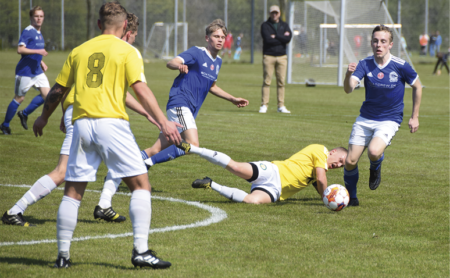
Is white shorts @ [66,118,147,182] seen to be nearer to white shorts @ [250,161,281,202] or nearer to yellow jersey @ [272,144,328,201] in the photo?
white shorts @ [250,161,281,202]

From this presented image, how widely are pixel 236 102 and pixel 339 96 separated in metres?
15.0

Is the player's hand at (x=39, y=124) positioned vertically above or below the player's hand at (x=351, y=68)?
below


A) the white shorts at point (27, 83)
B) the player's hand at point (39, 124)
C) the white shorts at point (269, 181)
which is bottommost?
the white shorts at point (269, 181)

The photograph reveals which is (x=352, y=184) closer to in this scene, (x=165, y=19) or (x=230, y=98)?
(x=230, y=98)

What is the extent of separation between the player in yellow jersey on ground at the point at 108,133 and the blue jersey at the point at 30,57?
801 cm

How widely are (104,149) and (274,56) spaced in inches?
519

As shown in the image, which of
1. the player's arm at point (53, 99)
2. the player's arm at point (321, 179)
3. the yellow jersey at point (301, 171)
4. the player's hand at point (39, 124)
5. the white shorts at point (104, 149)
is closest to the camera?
the white shorts at point (104, 149)

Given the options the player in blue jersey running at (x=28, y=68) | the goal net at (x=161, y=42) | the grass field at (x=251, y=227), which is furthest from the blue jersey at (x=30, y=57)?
the goal net at (x=161, y=42)

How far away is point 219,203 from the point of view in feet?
21.7

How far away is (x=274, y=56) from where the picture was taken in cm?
1691

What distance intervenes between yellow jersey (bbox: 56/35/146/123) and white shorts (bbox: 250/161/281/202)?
2713 mm

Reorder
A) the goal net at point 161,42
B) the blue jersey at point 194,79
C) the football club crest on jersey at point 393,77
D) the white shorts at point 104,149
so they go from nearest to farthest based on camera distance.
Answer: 1. the white shorts at point 104,149
2. the football club crest on jersey at point 393,77
3. the blue jersey at point 194,79
4. the goal net at point 161,42

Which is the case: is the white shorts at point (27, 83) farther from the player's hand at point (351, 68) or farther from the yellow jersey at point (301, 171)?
the player's hand at point (351, 68)

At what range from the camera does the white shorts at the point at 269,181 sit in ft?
21.8
